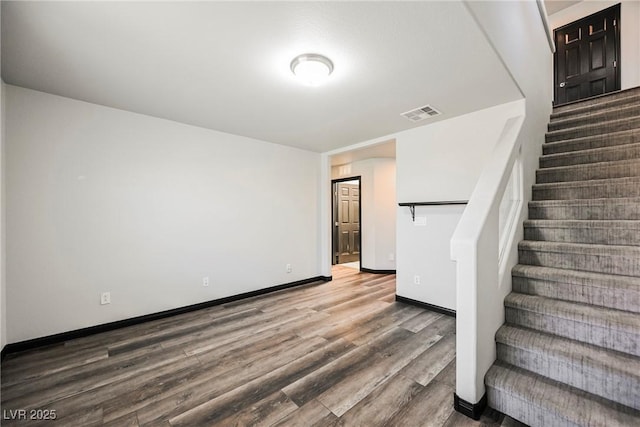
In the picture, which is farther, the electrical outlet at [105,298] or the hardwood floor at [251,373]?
the electrical outlet at [105,298]

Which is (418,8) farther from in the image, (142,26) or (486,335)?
(486,335)

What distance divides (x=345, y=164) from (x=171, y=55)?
4.37 metres

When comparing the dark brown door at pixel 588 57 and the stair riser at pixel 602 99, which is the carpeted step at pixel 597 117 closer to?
the stair riser at pixel 602 99

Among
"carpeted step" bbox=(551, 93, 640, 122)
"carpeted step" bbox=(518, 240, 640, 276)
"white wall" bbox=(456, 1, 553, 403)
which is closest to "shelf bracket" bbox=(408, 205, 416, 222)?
"white wall" bbox=(456, 1, 553, 403)

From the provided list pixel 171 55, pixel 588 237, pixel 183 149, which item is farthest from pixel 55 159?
pixel 588 237

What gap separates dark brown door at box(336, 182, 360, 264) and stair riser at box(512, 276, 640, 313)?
464cm

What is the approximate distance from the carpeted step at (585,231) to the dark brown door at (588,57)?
157 inches

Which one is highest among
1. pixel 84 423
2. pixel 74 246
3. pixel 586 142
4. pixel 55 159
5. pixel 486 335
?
pixel 586 142

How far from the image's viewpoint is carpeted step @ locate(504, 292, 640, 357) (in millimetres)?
1396

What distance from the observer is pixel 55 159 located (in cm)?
244

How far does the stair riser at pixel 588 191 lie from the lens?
6.67ft

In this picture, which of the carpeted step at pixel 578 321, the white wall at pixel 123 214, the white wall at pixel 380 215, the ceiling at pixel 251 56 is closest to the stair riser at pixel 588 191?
the ceiling at pixel 251 56

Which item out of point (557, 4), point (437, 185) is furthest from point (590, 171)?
point (557, 4)

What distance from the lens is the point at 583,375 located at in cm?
137
